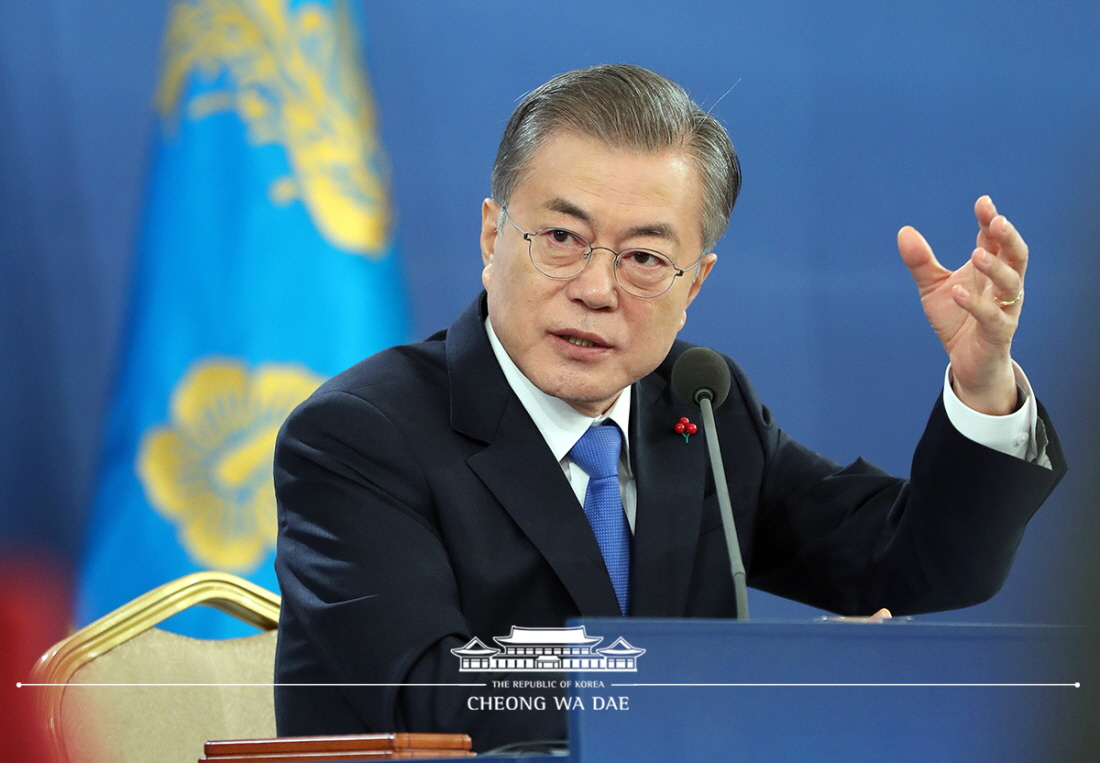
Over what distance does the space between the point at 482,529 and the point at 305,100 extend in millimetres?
1478

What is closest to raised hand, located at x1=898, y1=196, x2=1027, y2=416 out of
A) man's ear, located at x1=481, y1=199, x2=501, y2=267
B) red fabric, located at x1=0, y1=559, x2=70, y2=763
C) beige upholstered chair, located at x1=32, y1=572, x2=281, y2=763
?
man's ear, located at x1=481, y1=199, x2=501, y2=267

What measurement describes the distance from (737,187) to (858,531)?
682 mm

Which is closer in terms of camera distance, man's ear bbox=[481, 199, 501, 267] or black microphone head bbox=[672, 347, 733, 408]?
black microphone head bbox=[672, 347, 733, 408]

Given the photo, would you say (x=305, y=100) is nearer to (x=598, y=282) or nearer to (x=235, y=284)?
(x=235, y=284)

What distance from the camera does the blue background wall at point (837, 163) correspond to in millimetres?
2746

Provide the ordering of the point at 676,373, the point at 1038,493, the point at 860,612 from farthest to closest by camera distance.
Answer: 1. the point at 860,612
2. the point at 1038,493
3. the point at 676,373

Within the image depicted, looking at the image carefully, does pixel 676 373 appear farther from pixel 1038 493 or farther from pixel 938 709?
pixel 938 709

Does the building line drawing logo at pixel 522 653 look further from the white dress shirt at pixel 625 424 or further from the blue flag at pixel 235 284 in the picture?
the blue flag at pixel 235 284

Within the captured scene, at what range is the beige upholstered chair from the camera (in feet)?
6.19

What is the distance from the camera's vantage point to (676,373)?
1643 mm

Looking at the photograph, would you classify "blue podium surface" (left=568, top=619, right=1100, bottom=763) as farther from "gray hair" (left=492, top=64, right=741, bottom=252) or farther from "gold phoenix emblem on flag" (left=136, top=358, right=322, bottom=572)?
"gold phoenix emblem on flag" (left=136, top=358, right=322, bottom=572)

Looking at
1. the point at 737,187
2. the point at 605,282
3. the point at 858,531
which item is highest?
the point at 737,187

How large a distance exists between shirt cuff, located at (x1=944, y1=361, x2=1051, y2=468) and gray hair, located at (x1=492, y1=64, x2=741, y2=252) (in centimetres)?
51

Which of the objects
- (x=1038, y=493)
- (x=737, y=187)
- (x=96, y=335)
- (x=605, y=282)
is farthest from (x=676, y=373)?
(x=96, y=335)
